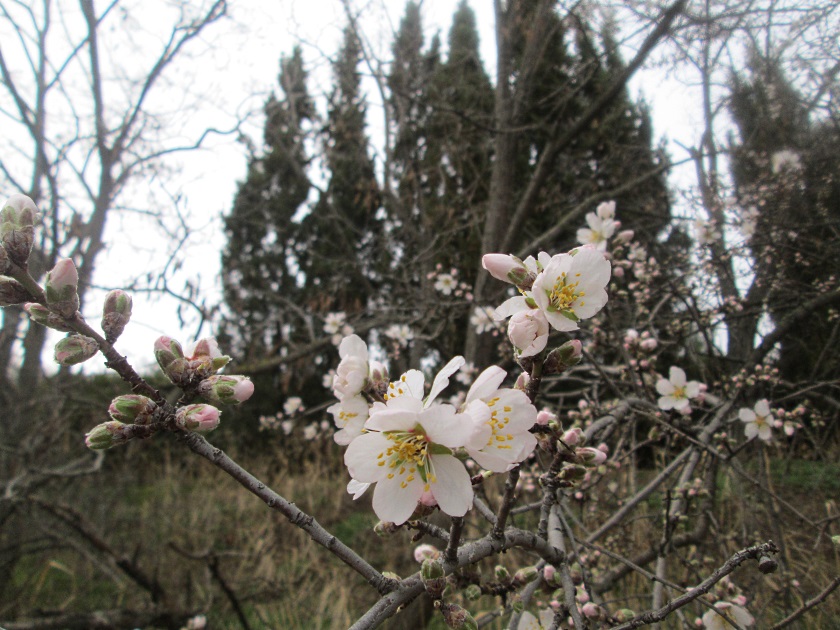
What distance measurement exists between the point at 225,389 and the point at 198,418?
9 centimetres

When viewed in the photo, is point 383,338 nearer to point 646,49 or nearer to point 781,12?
point 646,49

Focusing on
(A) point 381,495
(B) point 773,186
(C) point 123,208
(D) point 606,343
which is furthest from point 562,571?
(C) point 123,208

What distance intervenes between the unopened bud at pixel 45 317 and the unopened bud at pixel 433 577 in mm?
607

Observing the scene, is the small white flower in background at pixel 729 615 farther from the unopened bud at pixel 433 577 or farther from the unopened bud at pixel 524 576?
the unopened bud at pixel 433 577

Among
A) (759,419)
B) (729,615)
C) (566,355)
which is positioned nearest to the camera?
(566,355)

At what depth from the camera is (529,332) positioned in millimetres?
725

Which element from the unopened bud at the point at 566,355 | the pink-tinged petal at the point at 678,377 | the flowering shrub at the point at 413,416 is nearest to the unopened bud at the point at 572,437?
the flowering shrub at the point at 413,416

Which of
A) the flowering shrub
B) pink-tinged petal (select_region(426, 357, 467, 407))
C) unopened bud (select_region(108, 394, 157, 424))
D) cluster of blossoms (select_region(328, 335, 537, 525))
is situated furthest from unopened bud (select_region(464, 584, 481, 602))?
unopened bud (select_region(108, 394, 157, 424))

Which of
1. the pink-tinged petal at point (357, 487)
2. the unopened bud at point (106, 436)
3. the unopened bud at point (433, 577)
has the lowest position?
the unopened bud at point (433, 577)

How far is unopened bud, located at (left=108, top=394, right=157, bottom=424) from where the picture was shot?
69cm

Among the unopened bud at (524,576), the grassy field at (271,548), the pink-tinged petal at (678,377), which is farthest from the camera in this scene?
the grassy field at (271,548)

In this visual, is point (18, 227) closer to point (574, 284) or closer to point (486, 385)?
point (486, 385)

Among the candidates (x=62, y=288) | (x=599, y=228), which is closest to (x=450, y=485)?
(x=62, y=288)

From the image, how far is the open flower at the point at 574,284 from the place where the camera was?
2.67 ft
